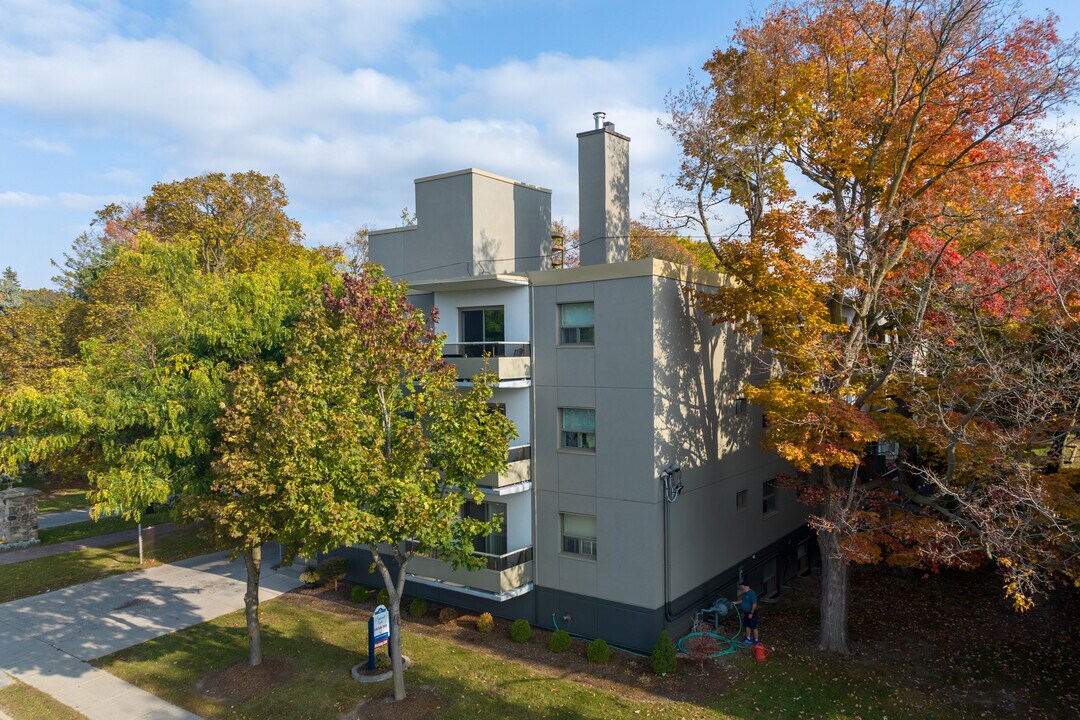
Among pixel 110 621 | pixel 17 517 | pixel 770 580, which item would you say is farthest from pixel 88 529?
pixel 770 580

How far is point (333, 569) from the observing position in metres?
23.6

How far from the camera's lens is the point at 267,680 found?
16812mm

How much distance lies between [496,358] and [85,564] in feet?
68.7

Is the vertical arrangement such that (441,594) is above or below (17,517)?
below

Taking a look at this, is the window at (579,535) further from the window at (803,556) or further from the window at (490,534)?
the window at (803,556)

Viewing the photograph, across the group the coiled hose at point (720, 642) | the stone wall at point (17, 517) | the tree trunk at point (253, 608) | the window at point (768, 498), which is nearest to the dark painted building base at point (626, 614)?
the coiled hose at point (720, 642)

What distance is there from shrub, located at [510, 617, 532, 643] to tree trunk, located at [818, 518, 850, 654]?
7.93 m

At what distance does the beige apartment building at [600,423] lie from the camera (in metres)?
18.1

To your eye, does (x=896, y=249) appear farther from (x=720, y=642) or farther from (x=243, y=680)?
(x=243, y=680)

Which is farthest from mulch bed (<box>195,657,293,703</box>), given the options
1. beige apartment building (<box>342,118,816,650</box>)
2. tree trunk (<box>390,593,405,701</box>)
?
beige apartment building (<box>342,118,816,650</box>)

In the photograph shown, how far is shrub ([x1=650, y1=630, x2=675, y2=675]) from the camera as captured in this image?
16844 mm

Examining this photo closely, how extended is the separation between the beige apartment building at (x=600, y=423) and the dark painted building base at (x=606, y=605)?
0.18 feet

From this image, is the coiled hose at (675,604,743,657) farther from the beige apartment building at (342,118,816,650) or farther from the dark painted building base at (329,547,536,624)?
the dark painted building base at (329,547,536,624)

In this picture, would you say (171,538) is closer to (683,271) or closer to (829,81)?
(683,271)
